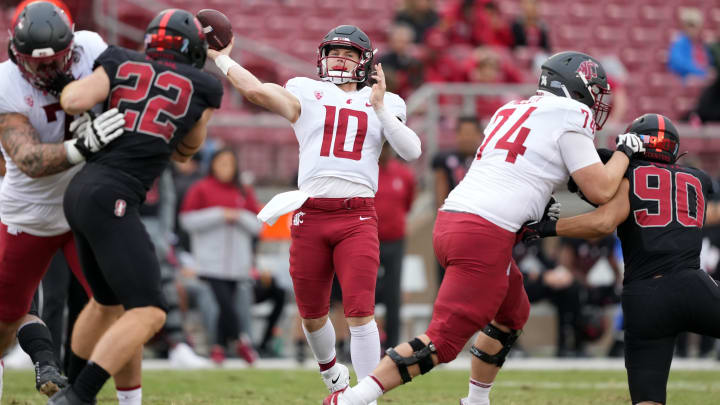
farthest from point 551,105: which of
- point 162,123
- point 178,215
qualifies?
point 178,215

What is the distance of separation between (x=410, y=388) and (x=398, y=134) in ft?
8.49

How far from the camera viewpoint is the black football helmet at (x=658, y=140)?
5.41 meters

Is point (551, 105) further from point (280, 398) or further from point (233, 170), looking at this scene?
point (233, 170)

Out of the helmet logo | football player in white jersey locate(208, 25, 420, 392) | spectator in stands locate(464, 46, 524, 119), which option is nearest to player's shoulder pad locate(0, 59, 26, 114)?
football player in white jersey locate(208, 25, 420, 392)

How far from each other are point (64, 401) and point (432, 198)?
24.1 feet

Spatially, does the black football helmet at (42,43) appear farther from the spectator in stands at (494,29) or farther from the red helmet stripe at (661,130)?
the spectator in stands at (494,29)

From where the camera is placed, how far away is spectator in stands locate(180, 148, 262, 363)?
31.6 feet

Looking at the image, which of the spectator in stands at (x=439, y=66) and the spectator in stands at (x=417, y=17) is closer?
the spectator in stands at (x=439, y=66)

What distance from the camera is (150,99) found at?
4914mm

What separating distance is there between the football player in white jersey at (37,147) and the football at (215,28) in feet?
2.32

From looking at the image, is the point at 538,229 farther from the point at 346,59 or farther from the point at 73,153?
the point at 73,153

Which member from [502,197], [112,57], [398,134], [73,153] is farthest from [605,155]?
[73,153]

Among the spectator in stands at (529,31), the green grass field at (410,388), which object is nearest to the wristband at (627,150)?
the green grass field at (410,388)

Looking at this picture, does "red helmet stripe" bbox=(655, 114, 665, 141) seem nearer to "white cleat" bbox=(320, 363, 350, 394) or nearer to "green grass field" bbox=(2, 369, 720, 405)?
"green grass field" bbox=(2, 369, 720, 405)
